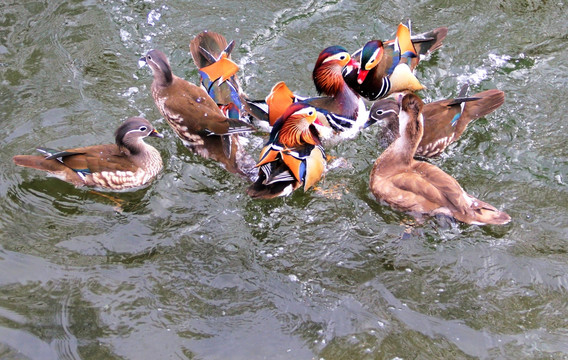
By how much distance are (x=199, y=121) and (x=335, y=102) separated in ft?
4.60

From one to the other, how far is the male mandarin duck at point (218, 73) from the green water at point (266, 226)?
0.43 meters

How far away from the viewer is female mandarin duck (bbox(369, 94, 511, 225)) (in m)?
4.50

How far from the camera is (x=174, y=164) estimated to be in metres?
5.33

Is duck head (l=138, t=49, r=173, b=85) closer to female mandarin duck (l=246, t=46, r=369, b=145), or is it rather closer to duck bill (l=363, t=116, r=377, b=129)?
female mandarin duck (l=246, t=46, r=369, b=145)

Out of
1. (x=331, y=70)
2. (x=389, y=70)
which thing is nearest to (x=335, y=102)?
→ (x=331, y=70)

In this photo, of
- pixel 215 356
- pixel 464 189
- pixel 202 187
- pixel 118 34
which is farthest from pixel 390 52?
pixel 215 356

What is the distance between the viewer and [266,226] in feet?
15.6

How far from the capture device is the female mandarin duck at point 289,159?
4.70 m

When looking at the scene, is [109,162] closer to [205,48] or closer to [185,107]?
[185,107]

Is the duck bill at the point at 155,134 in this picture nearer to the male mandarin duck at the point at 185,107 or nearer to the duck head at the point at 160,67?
the male mandarin duck at the point at 185,107

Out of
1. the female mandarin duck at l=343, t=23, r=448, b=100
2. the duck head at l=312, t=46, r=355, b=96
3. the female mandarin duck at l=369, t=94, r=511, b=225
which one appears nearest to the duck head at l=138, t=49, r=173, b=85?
the duck head at l=312, t=46, r=355, b=96

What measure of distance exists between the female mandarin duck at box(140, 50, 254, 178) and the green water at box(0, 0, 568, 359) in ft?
0.57

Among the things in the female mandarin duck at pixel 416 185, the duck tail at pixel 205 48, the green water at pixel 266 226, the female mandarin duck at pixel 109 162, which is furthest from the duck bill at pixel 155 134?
the female mandarin duck at pixel 416 185

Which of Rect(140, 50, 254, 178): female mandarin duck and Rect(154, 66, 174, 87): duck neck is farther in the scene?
Rect(154, 66, 174, 87): duck neck
